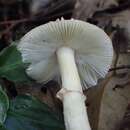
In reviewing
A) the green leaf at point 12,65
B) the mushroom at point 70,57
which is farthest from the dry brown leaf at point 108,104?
the green leaf at point 12,65

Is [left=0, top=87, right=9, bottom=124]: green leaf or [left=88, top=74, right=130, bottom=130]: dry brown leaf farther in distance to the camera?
[left=88, top=74, right=130, bottom=130]: dry brown leaf

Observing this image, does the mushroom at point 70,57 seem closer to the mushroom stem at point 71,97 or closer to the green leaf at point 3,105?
the mushroom stem at point 71,97

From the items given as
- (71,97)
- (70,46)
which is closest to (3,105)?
(71,97)

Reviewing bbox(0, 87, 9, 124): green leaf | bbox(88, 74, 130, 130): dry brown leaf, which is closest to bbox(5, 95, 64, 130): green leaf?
bbox(0, 87, 9, 124): green leaf

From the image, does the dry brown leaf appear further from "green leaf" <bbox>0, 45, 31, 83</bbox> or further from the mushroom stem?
"green leaf" <bbox>0, 45, 31, 83</bbox>

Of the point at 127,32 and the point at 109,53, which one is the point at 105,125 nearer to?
the point at 109,53

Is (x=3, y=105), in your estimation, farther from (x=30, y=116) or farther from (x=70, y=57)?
(x=70, y=57)
